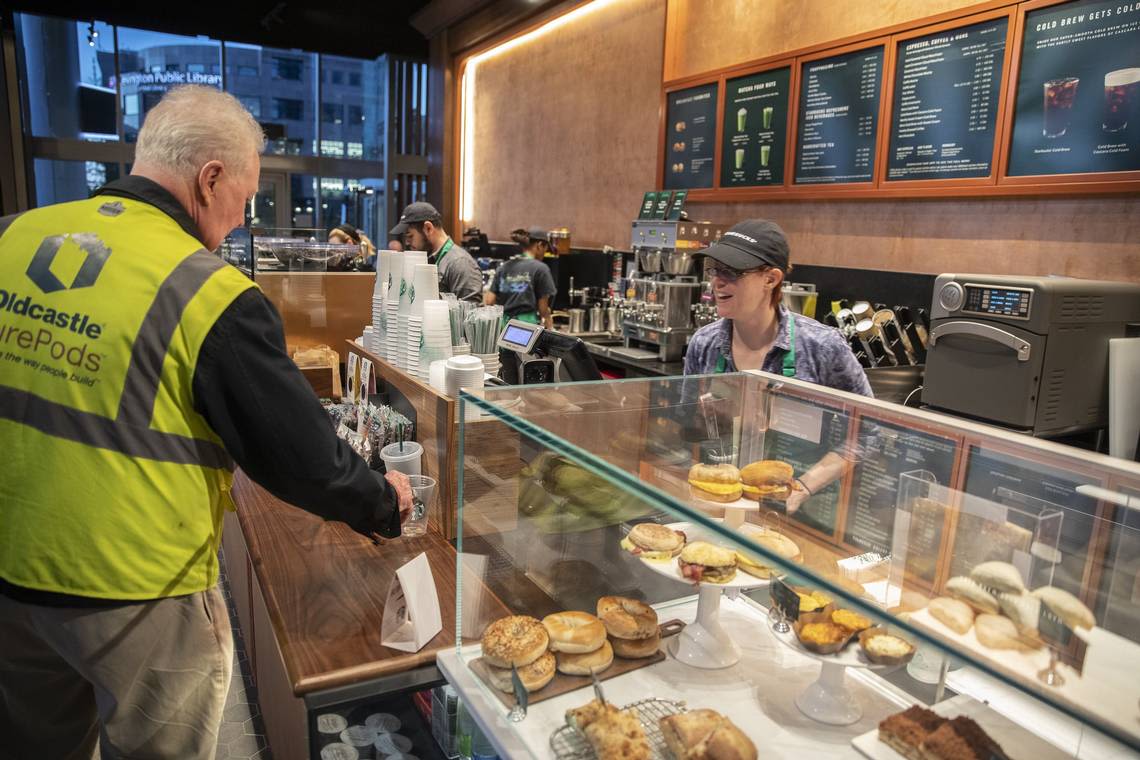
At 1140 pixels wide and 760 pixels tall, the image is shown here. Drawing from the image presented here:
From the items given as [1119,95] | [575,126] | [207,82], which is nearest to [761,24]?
[1119,95]

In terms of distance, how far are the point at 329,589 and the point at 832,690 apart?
1.18 metres

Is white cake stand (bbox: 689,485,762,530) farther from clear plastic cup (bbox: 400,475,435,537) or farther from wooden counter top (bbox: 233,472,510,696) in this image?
clear plastic cup (bbox: 400,475,435,537)

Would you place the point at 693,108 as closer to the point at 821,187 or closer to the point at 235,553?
the point at 821,187

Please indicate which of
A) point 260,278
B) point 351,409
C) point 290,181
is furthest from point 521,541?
point 290,181

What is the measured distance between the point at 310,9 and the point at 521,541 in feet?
30.6

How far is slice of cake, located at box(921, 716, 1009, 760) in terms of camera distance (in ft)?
3.13

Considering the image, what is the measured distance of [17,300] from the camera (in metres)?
1.41

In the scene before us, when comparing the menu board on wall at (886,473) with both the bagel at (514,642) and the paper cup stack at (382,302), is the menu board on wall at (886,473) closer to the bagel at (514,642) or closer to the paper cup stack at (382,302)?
the bagel at (514,642)

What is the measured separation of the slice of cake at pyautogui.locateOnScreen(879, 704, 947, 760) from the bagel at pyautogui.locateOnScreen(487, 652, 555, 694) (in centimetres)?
49

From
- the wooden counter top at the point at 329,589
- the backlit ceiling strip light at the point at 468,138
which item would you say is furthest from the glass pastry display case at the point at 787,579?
the backlit ceiling strip light at the point at 468,138

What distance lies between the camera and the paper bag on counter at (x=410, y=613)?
5.08 feet

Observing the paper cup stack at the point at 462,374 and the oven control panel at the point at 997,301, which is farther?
the oven control panel at the point at 997,301

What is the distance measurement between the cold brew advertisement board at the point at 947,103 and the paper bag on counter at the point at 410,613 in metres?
3.30

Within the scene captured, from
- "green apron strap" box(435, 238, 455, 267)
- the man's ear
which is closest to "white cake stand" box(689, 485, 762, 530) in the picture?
the man's ear
